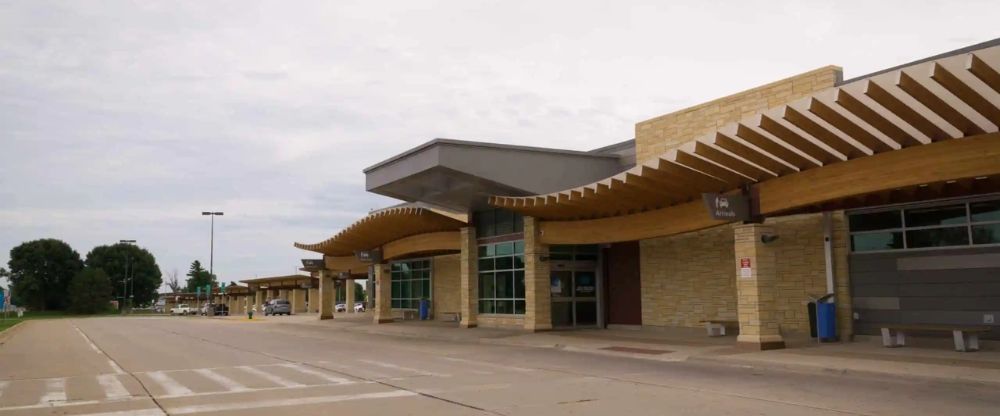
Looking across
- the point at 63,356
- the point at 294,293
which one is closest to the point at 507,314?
the point at 63,356

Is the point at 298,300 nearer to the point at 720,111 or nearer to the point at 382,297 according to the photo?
the point at 382,297

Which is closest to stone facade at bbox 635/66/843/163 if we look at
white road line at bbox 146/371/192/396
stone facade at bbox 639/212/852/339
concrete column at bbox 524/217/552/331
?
stone facade at bbox 639/212/852/339

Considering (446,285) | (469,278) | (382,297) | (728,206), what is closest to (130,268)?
(382,297)

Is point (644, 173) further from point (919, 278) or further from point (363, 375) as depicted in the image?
point (363, 375)

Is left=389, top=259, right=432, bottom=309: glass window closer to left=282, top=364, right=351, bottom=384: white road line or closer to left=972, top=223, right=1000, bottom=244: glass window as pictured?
left=282, top=364, right=351, bottom=384: white road line

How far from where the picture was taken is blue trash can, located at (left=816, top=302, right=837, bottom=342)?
1903 cm

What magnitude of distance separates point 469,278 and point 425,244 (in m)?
4.66

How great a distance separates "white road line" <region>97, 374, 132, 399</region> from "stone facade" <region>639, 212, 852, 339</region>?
14542 millimetres

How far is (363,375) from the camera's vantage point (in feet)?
47.6

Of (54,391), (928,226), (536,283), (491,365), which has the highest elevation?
(928,226)

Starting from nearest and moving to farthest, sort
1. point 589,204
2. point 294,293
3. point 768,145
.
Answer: point 768,145 → point 589,204 → point 294,293

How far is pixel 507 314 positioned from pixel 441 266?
33.4 ft

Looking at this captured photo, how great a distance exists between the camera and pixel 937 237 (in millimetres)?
18125

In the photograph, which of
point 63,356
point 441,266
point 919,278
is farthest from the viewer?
point 441,266
